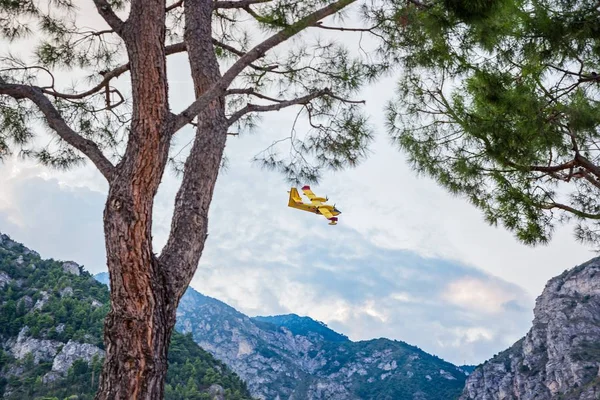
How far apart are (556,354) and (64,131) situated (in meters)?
48.8

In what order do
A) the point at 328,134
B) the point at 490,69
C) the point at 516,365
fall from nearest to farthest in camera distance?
the point at 328,134 < the point at 490,69 < the point at 516,365

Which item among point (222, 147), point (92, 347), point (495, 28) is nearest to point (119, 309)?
point (222, 147)

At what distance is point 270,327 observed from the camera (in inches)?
4459

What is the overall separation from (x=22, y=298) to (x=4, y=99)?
165 ft

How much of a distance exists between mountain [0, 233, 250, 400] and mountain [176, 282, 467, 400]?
33912 mm

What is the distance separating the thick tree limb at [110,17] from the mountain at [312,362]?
74.4 meters

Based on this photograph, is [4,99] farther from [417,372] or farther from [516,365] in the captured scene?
[417,372]

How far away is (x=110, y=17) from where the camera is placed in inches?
81.2

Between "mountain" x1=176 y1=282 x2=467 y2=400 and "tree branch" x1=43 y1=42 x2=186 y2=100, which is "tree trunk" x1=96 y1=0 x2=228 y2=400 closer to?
"tree branch" x1=43 y1=42 x2=186 y2=100

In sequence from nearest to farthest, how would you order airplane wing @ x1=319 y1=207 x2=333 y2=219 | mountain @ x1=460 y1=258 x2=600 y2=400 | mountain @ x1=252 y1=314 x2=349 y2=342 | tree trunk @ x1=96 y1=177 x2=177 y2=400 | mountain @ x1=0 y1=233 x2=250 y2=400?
tree trunk @ x1=96 y1=177 x2=177 y2=400, airplane wing @ x1=319 y1=207 x2=333 y2=219, mountain @ x1=0 y1=233 x2=250 y2=400, mountain @ x1=460 y1=258 x2=600 y2=400, mountain @ x1=252 y1=314 x2=349 y2=342

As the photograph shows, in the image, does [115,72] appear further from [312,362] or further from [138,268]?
[312,362]

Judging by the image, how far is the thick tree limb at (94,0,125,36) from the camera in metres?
2.04

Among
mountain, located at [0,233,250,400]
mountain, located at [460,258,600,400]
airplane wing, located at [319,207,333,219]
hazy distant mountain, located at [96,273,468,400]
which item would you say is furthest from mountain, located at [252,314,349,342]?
airplane wing, located at [319,207,333,219]

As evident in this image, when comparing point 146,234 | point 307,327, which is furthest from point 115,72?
point 307,327
